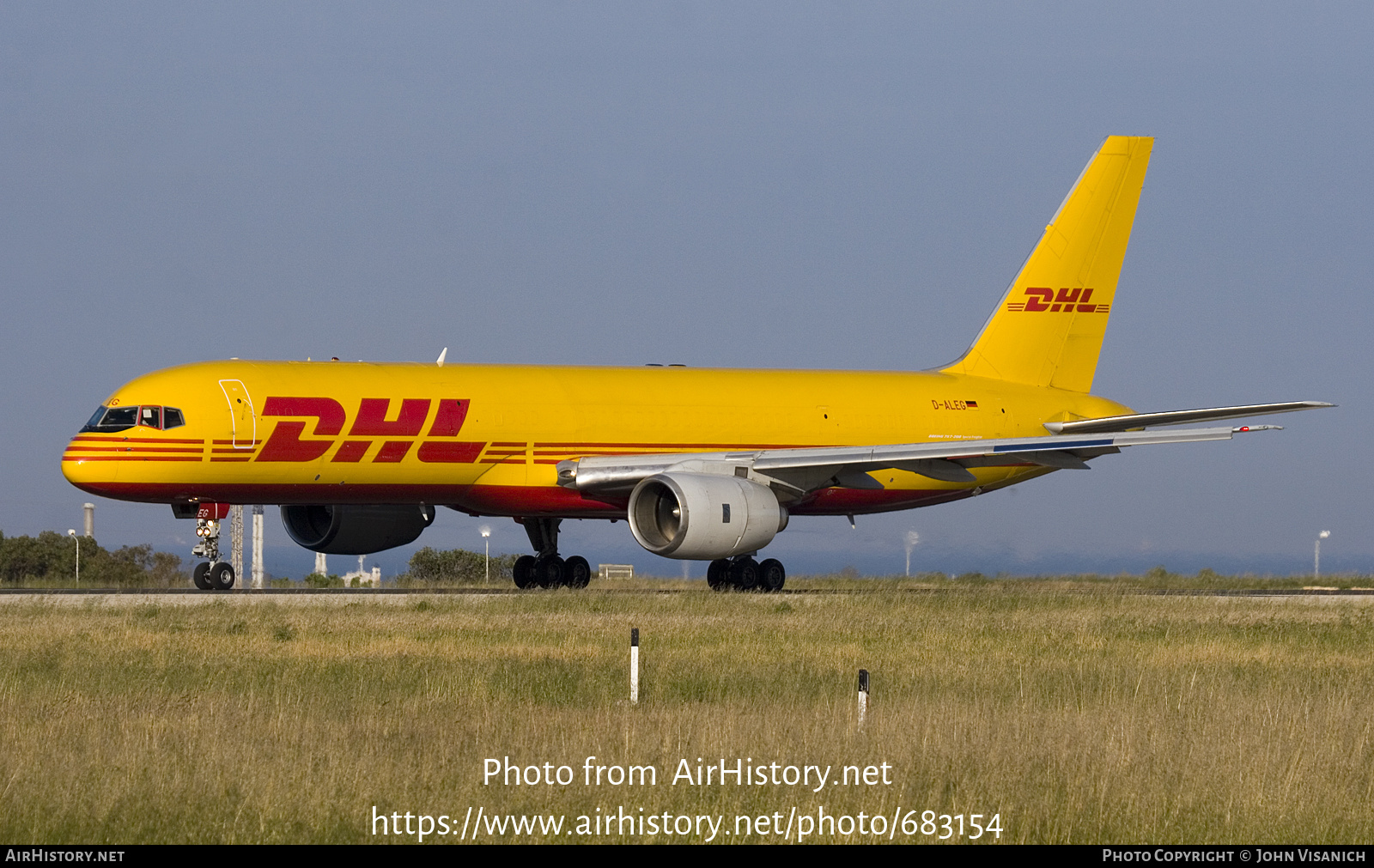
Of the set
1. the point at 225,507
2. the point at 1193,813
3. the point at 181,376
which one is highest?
the point at 181,376

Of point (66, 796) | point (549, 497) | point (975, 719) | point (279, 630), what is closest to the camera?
point (66, 796)

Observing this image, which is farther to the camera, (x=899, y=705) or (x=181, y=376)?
(x=181, y=376)

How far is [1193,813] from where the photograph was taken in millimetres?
10969

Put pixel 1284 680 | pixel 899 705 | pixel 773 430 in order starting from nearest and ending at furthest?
pixel 899 705
pixel 1284 680
pixel 773 430

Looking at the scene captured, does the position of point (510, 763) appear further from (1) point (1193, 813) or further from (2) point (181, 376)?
(2) point (181, 376)

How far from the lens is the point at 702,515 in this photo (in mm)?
29344

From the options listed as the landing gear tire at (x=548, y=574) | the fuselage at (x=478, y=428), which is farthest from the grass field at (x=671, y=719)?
the landing gear tire at (x=548, y=574)

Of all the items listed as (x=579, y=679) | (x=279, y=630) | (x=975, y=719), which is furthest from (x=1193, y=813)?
(x=279, y=630)

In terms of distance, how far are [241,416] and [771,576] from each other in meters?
10.1

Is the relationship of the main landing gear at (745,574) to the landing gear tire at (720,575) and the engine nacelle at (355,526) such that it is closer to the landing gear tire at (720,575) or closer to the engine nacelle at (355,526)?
the landing gear tire at (720,575)

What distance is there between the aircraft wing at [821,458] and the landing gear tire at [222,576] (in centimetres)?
607

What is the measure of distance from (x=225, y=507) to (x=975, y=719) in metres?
19.8

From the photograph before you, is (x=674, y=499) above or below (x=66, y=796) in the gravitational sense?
above

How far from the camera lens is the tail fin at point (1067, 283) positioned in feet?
128
